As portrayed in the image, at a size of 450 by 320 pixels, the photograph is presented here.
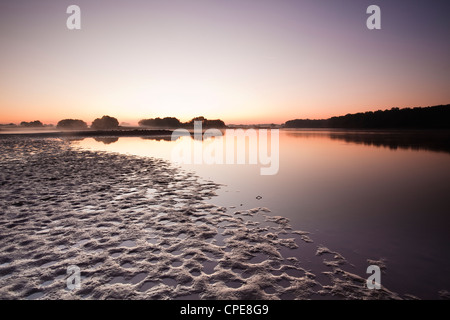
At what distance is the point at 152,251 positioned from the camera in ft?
18.1

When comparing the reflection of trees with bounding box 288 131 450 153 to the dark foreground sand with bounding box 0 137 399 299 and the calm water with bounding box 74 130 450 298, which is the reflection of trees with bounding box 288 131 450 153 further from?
the dark foreground sand with bounding box 0 137 399 299

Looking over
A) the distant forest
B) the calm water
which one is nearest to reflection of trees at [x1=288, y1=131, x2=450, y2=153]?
the calm water

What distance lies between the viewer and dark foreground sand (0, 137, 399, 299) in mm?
4145

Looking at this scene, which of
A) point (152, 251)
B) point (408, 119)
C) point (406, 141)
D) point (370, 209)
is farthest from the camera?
point (408, 119)

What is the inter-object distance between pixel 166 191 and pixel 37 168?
1263 centimetres

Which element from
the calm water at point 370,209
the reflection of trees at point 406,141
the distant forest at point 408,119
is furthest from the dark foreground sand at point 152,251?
the distant forest at point 408,119

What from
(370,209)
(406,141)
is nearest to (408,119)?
(406,141)

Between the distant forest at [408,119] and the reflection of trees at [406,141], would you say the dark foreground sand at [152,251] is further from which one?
the distant forest at [408,119]

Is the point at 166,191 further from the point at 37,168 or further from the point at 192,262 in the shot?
the point at 37,168

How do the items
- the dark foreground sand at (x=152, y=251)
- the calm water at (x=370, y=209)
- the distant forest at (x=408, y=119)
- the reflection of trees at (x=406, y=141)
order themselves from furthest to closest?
1. the distant forest at (x=408, y=119)
2. the reflection of trees at (x=406, y=141)
3. the calm water at (x=370, y=209)
4. the dark foreground sand at (x=152, y=251)

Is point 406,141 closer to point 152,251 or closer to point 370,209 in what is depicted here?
point 370,209

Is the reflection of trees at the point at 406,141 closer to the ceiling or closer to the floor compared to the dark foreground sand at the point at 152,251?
closer to the ceiling

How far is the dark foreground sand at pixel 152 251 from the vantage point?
414 cm

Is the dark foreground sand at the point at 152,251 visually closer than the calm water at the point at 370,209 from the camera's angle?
Yes
